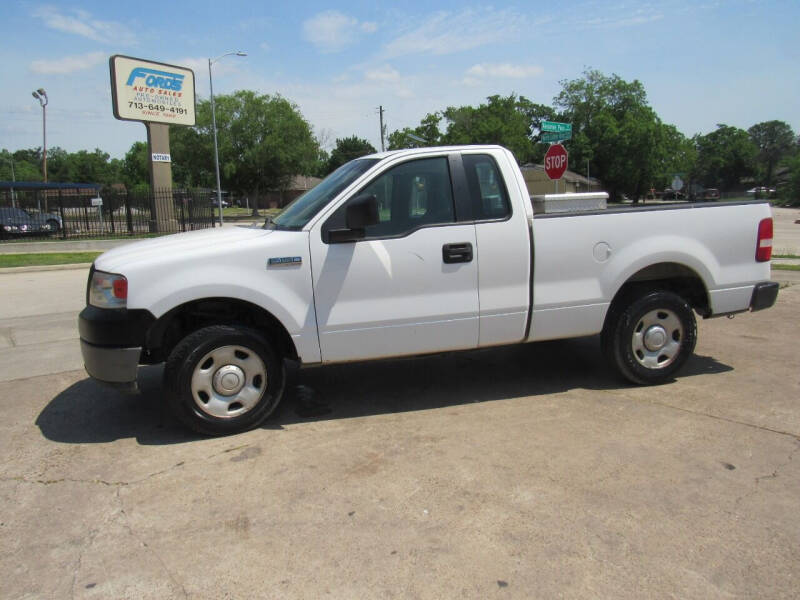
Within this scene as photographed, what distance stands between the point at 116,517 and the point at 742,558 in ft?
10.2

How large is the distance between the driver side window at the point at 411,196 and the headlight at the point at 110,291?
5.05 feet

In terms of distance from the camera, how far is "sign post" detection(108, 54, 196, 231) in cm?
2258

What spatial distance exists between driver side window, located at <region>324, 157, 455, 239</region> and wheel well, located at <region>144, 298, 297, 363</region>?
37.3 inches

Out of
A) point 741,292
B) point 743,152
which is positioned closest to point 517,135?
point 741,292

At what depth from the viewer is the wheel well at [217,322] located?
419 centimetres

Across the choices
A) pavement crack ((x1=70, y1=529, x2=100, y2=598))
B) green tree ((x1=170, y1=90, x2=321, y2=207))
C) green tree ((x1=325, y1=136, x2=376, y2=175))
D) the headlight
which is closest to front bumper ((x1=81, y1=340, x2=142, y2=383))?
the headlight

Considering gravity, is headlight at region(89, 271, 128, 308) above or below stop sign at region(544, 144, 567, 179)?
below

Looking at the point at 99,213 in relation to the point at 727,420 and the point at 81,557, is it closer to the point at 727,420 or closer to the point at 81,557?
the point at 81,557

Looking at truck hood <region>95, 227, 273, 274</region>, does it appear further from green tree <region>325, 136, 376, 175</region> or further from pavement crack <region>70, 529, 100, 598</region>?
green tree <region>325, 136, 376, 175</region>

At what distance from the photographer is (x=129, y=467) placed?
3793mm

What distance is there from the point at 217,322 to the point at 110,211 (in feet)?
71.5

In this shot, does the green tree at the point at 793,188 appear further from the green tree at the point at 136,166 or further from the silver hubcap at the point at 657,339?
the green tree at the point at 136,166

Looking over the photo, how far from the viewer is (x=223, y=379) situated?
4102 millimetres

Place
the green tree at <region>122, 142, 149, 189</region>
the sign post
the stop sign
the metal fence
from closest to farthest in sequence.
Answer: the stop sign < the sign post < the metal fence < the green tree at <region>122, 142, 149, 189</region>
